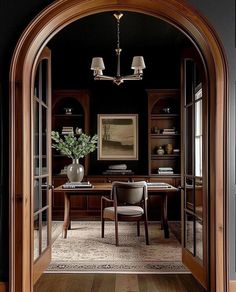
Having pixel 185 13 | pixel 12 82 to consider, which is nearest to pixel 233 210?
pixel 185 13

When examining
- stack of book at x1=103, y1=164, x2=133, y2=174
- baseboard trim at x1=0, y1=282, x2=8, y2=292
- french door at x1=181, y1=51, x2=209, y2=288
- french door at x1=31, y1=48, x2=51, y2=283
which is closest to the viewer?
baseboard trim at x1=0, y1=282, x2=8, y2=292

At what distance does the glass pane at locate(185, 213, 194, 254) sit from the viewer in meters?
3.46

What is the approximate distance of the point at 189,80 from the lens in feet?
12.0

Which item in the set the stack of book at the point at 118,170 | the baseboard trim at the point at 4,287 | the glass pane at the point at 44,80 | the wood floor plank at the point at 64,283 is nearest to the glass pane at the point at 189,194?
the wood floor plank at the point at 64,283

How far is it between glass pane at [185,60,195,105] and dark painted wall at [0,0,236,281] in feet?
2.44

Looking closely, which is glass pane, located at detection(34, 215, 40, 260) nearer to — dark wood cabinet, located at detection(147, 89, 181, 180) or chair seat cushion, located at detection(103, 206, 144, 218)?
chair seat cushion, located at detection(103, 206, 144, 218)

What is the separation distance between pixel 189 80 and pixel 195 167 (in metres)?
0.86

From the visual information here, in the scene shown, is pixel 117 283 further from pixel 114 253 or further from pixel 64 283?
pixel 114 253

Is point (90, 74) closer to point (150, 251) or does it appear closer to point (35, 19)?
point (150, 251)

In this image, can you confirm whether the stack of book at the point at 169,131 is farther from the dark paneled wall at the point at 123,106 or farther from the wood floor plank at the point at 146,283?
the wood floor plank at the point at 146,283

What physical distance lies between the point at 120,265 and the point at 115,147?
3.53 m

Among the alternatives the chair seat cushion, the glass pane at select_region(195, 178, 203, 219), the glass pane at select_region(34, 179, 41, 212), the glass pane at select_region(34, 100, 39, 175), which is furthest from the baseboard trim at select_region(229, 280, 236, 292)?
the chair seat cushion

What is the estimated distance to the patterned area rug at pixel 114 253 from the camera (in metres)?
3.82

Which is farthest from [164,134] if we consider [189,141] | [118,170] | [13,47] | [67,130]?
[13,47]
